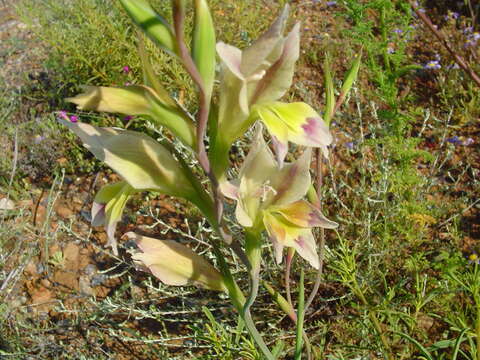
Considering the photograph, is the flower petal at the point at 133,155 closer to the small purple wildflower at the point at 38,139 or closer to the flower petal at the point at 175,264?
the flower petal at the point at 175,264

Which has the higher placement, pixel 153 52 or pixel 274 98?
pixel 274 98

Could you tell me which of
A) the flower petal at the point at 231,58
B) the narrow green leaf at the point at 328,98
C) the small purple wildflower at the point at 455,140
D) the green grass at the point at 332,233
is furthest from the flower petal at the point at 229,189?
the small purple wildflower at the point at 455,140

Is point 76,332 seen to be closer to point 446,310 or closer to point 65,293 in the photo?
point 65,293

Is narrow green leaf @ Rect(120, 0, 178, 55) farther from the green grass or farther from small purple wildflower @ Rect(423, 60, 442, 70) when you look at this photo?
small purple wildflower @ Rect(423, 60, 442, 70)

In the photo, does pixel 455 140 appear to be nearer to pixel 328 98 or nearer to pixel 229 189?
pixel 328 98

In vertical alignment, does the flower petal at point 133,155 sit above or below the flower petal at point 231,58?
below

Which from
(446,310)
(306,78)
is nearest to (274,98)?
(446,310)
